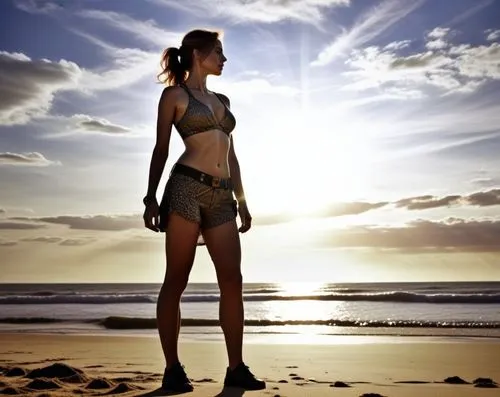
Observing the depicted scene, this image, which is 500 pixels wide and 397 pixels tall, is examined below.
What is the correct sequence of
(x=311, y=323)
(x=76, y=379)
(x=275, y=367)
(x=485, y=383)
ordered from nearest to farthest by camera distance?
(x=76, y=379), (x=485, y=383), (x=275, y=367), (x=311, y=323)

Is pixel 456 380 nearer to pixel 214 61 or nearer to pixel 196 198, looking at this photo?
pixel 196 198

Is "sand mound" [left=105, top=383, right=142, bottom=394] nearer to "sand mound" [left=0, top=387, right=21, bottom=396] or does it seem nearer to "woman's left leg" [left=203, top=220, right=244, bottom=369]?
"sand mound" [left=0, top=387, right=21, bottom=396]

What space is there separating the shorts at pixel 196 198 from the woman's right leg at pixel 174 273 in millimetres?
46

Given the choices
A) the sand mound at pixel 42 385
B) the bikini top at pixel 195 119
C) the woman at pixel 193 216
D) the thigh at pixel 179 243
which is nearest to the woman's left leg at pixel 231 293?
the woman at pixel 193 216

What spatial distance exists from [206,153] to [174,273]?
2.29 ft

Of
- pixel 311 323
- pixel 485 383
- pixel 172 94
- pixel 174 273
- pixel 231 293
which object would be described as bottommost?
pixel 485 383

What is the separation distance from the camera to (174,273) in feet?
12.0

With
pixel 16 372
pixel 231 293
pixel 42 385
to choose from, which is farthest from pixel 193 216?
pixel 16 372

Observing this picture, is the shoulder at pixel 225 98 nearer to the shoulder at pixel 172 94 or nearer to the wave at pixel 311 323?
the shoulder at pixel 172 94

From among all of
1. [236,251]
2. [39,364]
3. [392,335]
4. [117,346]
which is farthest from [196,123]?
[392,335]

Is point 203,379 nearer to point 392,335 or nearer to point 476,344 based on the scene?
point 476,344

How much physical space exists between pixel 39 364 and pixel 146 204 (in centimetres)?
297

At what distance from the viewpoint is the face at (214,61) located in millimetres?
3846

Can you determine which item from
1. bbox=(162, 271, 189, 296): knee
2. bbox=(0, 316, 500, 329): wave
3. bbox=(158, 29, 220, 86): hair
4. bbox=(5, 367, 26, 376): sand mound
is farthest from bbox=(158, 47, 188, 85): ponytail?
bbox=(0, 316, 500, 329): wave
